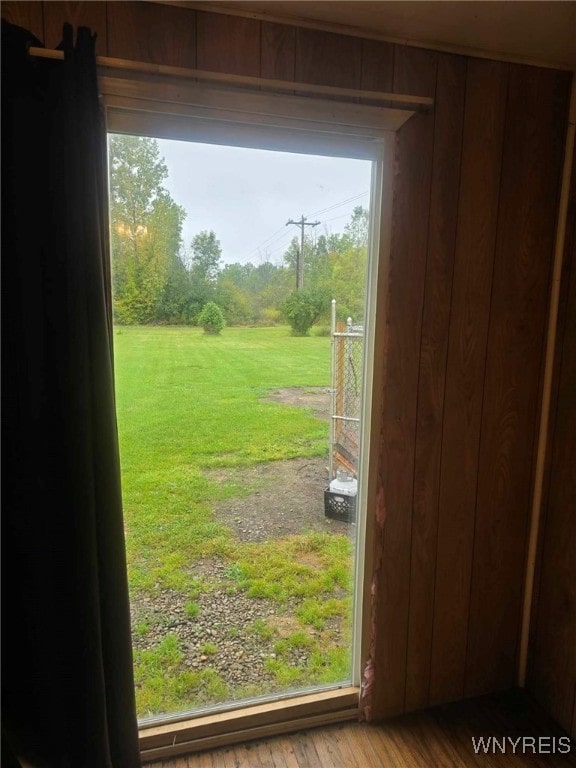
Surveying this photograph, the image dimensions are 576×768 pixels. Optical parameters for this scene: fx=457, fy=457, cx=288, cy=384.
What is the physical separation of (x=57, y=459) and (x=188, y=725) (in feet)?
3.56

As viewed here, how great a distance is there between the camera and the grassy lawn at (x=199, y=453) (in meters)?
1.49

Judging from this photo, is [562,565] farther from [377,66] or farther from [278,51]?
[278,51]

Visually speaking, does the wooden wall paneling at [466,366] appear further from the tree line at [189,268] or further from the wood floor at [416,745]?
the tree line at [189,268]

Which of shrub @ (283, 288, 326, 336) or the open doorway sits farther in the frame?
shrub @ (283, 288, 326, 336)

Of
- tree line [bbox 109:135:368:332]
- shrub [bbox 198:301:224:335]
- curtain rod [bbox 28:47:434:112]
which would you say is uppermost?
curtain rod [bbox 28:47:434:112]

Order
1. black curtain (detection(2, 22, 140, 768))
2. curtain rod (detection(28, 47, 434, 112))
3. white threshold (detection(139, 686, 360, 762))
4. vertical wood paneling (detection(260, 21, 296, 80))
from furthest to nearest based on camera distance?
1. white threshold (detection(139, 686, 360, 762))
2. vertical wood paneling (detection(260, 21, 296, 80))
3. curtain rod (detection(28, 47, 434, 112))
4. black curtain (detection(2, 22, 140, 768))

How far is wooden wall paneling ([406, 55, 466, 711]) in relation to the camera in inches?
58.4

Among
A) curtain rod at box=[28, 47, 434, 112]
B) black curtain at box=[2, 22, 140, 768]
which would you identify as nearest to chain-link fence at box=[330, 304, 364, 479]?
curtain rod at box=[28, 47, 434, 112]

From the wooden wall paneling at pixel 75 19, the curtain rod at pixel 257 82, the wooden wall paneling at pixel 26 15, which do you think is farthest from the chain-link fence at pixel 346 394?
the wooden wall paneling at pixel 26 15

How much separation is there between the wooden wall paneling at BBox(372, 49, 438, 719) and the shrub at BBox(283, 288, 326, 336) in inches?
9.5

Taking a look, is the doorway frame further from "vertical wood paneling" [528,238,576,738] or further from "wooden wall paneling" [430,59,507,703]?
"vertical wood paneling" [528,238,576,738]

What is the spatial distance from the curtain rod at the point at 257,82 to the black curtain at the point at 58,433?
122 mm

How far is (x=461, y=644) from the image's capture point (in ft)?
5.77

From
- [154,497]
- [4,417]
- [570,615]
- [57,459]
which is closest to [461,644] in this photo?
[570,615]
